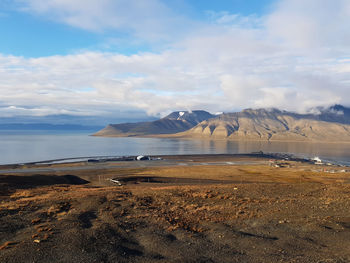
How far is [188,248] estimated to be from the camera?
583 inches

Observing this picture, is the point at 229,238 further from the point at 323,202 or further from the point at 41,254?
the point at 323,202

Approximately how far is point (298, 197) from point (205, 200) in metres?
10.2

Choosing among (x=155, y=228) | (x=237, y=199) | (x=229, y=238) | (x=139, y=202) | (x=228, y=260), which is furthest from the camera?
(x=237, y=199)

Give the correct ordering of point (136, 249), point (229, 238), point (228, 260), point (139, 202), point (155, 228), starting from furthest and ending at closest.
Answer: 1. point (139, 202)
2. point (155, 228)
3. point (229, 238)
4. point (136, 249)
5. point (228, 260)

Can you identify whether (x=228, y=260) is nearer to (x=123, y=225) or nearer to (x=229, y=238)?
(x=229, y=238)

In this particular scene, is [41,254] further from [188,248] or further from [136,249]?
[188,248]

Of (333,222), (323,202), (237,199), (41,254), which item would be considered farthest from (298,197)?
(41,254)

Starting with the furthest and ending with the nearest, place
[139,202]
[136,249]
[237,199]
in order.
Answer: [237,199]
[139,202]
[136,249]

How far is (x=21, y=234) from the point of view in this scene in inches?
651

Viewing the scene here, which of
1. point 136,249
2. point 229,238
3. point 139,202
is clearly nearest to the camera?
point 136,249

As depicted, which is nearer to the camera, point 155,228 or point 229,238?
point 229,238

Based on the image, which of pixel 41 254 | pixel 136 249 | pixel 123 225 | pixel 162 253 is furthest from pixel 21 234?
pixel 162 253

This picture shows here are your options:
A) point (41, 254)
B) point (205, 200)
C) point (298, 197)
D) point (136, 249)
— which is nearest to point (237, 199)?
point (205, 200)

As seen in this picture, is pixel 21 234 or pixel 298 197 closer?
pixel 21 234
